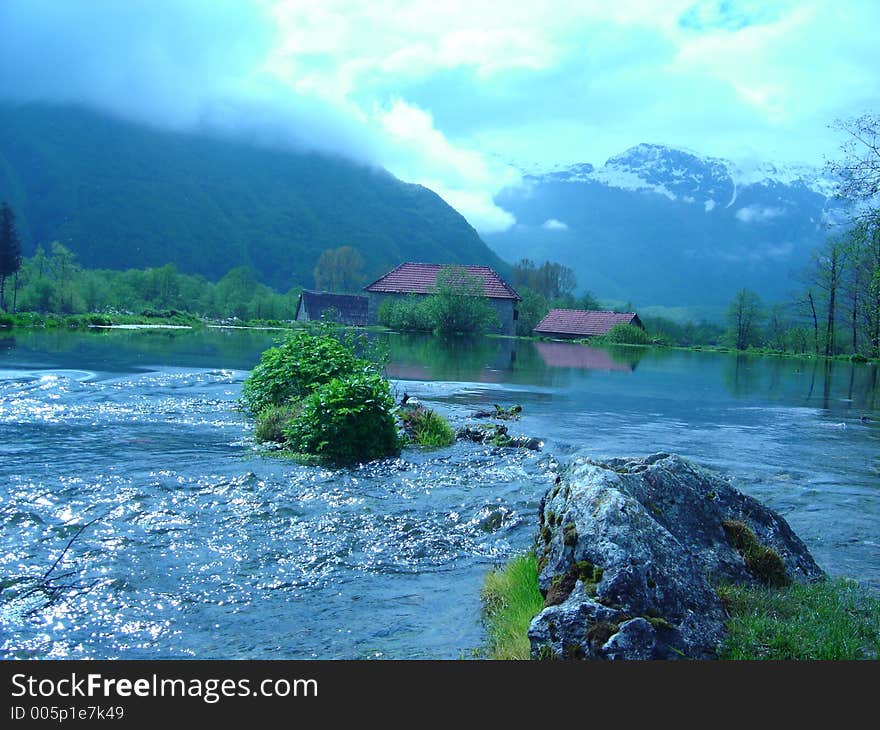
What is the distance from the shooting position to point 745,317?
311 ft

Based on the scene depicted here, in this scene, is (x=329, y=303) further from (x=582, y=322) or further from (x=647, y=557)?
(x=647, y=557)

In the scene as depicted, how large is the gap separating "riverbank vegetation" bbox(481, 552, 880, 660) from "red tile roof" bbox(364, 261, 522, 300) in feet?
271

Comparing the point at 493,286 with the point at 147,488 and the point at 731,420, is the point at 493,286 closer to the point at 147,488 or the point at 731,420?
the point at 731,420

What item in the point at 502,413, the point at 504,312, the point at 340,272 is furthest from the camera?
the point at 340,272

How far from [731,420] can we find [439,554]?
54.1 ft

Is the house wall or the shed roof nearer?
the house wall

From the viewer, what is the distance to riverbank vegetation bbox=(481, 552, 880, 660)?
556cm

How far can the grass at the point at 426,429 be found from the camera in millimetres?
15992

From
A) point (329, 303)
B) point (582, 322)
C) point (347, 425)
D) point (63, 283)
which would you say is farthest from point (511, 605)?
point (329, 303)

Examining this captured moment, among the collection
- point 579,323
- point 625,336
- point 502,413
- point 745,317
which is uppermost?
point 745,317

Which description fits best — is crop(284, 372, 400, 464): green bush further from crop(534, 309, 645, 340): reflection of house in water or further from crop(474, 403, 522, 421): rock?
crop(534, 309, 645, 340): reflection of house in water

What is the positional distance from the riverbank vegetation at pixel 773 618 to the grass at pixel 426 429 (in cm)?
834

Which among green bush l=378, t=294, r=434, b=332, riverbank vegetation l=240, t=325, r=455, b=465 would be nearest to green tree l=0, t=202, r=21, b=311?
green bush l=378, t=294, r=434, b=332

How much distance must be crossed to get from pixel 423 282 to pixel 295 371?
76303 mm
